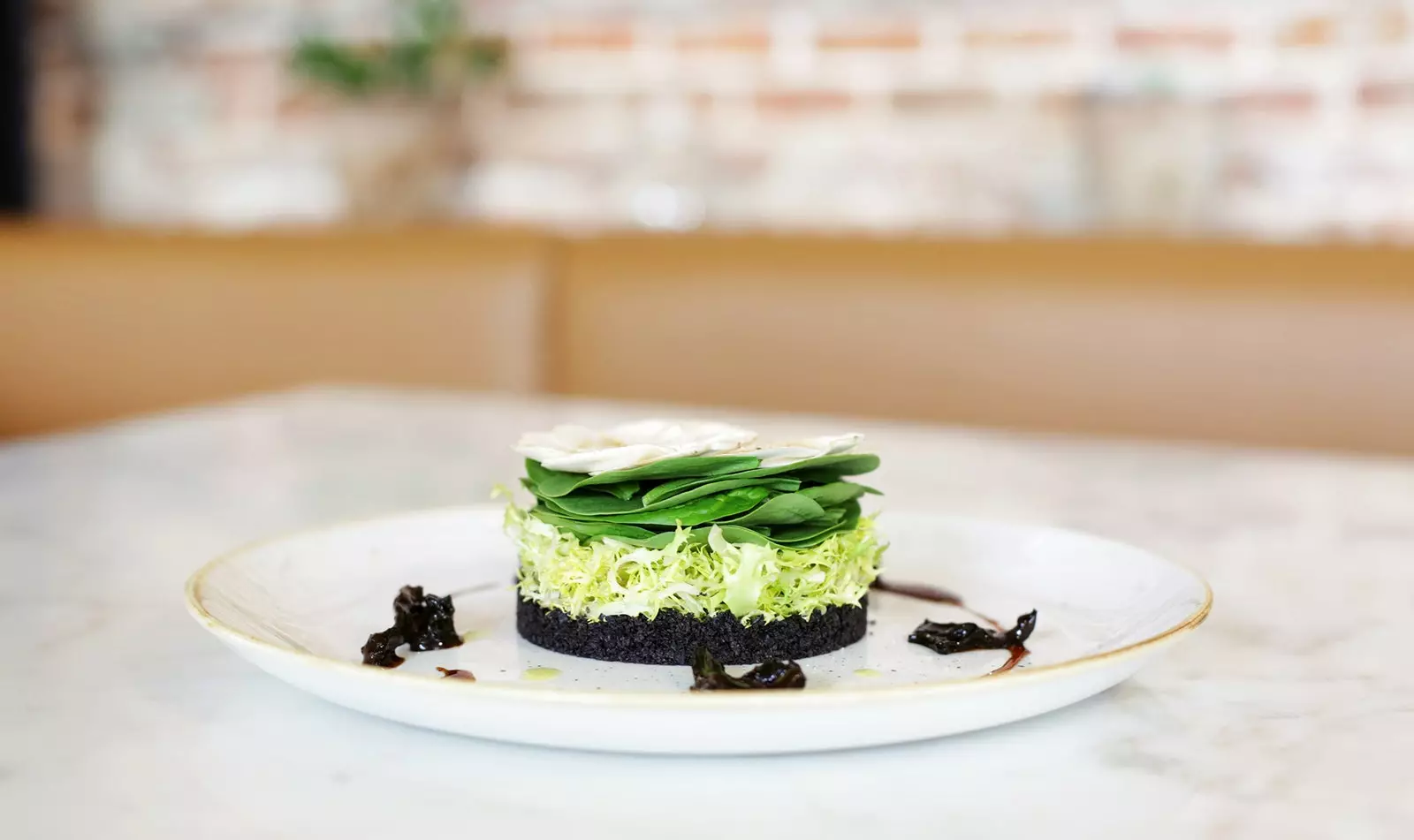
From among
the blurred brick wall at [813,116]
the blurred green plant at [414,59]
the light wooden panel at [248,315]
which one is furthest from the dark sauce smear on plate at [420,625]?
the blurred green plant at [414,59]

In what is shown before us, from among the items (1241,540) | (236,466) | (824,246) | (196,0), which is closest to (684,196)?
(824,246)

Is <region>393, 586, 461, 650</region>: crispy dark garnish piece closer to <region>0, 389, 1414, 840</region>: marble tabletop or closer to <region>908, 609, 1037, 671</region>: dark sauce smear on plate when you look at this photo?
<region>0, 389, 1414, 840</region>: marble tabletop

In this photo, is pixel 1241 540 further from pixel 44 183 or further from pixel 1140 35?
pixel 44 183

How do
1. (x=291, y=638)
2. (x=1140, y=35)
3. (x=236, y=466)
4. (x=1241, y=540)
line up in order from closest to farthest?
(x=291, y=638) < (x=1241, y=540) < (x=236, y=466) < (x=1140, y=35)

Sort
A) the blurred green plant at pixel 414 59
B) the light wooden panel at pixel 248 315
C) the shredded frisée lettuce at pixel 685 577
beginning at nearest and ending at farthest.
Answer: the shredded frisée lettuce at pixel 685 577
the light wooden panel at pixel 248 315
the blurred green plant at pixel 414 59

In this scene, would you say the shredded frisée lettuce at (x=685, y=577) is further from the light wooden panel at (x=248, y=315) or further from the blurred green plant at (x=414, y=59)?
the blurred green plant at (x=414, y=59)

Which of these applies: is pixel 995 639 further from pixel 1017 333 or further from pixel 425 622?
pixel 1017 333

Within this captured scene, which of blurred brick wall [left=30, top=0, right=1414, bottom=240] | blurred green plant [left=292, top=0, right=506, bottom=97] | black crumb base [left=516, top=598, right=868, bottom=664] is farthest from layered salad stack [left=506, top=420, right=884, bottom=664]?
blurred green plant [left=292, top=0, right=506, bottom=97]
